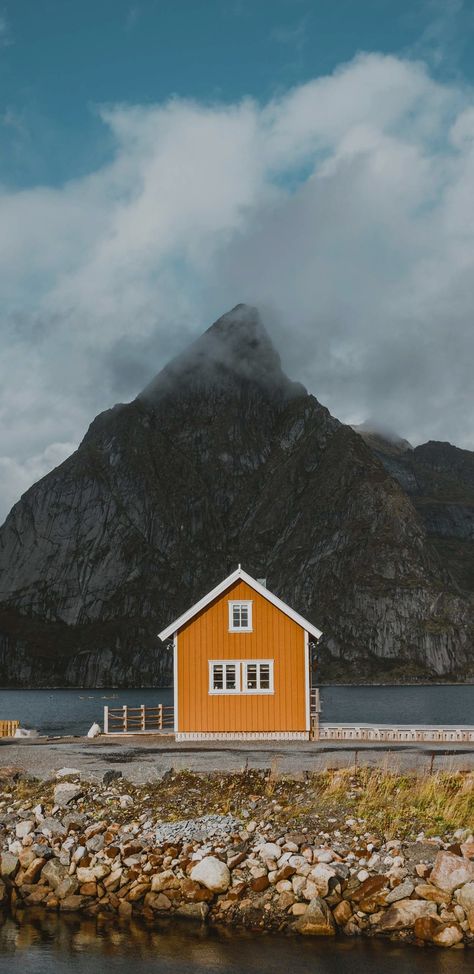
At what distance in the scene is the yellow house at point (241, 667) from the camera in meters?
45.5

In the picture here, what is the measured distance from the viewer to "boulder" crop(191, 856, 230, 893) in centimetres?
2195

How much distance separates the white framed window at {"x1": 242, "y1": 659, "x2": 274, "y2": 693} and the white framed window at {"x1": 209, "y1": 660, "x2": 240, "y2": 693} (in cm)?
38

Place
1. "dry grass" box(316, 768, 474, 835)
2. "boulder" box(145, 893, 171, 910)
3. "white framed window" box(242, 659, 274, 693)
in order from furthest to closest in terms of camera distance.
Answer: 1. "white framed window" box(242, 659, 274, 693)
2. "dry grass" box(316, 768, 474, 835)
3. "boulder" box(145, 893, 171, 910)

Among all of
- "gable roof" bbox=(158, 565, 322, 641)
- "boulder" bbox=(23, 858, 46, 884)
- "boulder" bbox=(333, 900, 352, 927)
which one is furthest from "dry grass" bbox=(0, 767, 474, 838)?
"gable roof" bbox=(158, 565, 322, 641)

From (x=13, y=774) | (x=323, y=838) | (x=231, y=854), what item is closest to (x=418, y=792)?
(x=323, y=838)

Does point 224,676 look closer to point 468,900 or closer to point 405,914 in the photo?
point 405,914

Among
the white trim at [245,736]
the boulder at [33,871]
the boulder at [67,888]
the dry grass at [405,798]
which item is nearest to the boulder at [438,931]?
the dry grass at [405,798]

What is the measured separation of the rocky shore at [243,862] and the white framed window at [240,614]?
1840cm

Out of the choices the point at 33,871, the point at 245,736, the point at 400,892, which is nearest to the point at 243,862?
the point at 400,892

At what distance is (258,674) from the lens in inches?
1809

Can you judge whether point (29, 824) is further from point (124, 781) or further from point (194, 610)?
point (194, 610)

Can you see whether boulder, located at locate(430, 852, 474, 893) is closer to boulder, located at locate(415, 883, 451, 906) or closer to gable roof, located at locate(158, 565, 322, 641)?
boulder, located at locate(415, 883, 451, 906)

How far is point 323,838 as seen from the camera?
23.3m

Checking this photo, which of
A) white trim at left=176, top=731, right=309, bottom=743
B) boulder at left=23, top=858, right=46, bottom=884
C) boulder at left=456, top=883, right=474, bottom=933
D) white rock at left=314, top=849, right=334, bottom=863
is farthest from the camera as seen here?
white trim at left=176, top=731, right=309, bottom=743
